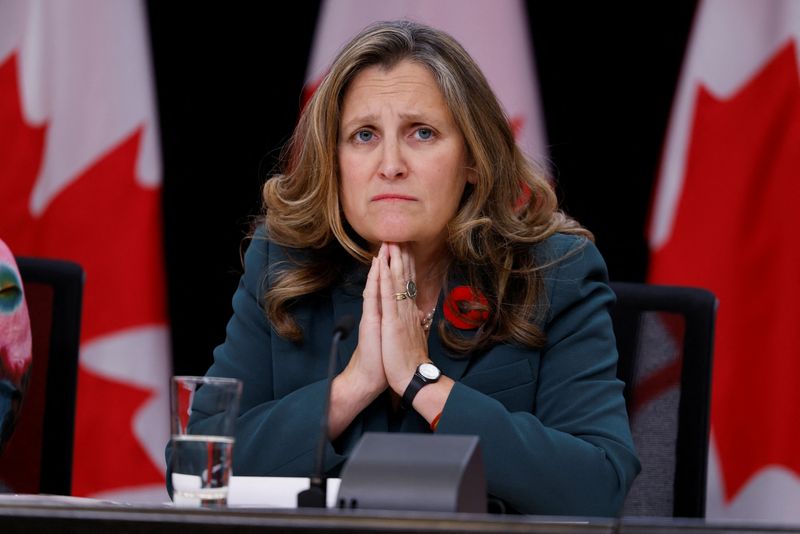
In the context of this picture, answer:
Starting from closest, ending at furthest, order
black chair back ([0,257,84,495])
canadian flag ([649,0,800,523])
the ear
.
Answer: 1. the ear
2. black chair back ([0,257,84,495])
3. canadian flag ([649,0,800,523])

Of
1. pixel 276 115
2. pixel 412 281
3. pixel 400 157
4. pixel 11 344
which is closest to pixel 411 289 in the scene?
pixel 412 281

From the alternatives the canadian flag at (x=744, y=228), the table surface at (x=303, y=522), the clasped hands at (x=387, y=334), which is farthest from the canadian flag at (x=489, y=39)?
the table surface at (x=303, y=522)

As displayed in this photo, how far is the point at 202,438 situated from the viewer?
4.03ft

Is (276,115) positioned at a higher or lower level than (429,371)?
higher

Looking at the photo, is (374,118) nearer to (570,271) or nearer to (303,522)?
(570,271)

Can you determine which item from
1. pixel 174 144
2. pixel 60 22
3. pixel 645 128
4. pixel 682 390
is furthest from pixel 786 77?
pixel 60 22

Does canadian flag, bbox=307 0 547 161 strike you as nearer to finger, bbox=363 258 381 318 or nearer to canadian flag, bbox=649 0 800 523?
canadian flag, bbox=649 0 800 523

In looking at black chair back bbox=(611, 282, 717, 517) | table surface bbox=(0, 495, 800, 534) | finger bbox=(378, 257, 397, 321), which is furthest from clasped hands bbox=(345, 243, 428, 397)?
table surface bbox=(0, 495, 800, 534)

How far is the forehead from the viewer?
6.56ft

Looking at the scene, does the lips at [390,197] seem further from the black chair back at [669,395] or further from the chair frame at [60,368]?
the chair frame at [60,368]

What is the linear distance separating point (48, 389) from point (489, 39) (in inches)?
59.6

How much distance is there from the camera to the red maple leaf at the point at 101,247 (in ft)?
10.1

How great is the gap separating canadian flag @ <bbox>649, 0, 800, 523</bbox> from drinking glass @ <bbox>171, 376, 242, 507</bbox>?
1.92m

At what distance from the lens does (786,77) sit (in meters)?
2.91
